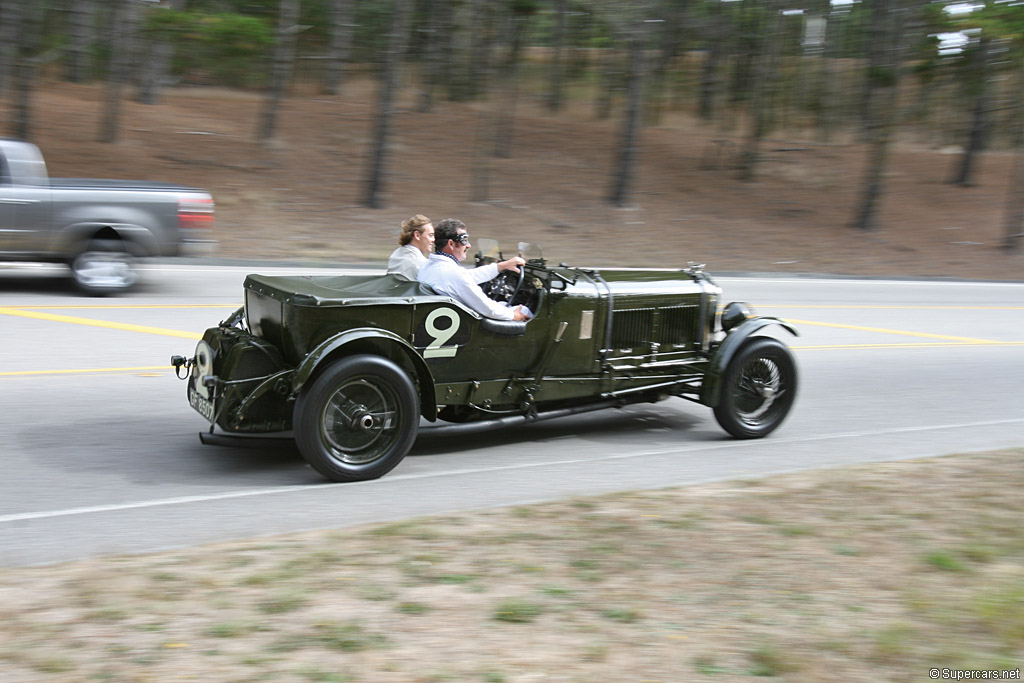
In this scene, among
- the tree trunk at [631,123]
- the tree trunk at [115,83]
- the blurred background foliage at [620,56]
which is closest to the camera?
the tree trunk at [631,123]

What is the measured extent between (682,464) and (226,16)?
23.1 metres

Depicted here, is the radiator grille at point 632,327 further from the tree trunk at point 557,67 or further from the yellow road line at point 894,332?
the tree trunk at point 557,67

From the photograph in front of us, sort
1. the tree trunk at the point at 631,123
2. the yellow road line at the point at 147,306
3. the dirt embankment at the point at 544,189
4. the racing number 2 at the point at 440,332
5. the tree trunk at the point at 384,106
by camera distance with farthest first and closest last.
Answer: the tree trunk at the point at 631,123, the tree trunk at the point at 384,106, the dirt embankment at the point at 544,189, the yellow road line at the point at 147,306, the racing number 2 at the point at 440,332

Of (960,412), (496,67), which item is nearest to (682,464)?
(960,412)

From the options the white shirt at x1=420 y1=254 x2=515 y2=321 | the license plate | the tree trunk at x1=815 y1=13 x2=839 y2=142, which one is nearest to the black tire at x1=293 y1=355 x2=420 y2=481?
the license plate

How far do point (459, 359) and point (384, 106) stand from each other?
53.2ft

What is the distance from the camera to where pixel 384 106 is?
21.6 metres

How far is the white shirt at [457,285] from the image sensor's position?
6.52 metres

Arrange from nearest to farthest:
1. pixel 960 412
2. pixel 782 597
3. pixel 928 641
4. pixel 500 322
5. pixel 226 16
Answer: pixel 928 641, pixel 782 597, pixel 500 322, pixel 960 412, pixel 226 16

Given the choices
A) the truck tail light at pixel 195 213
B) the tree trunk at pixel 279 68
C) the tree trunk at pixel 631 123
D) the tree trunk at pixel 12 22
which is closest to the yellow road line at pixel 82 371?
the truck tail light at pixel 195 213

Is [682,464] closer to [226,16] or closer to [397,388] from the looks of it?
[397,388]

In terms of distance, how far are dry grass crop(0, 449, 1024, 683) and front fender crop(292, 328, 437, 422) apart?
111 centimetres

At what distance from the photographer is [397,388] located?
598cm

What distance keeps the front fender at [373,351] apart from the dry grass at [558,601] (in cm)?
111
